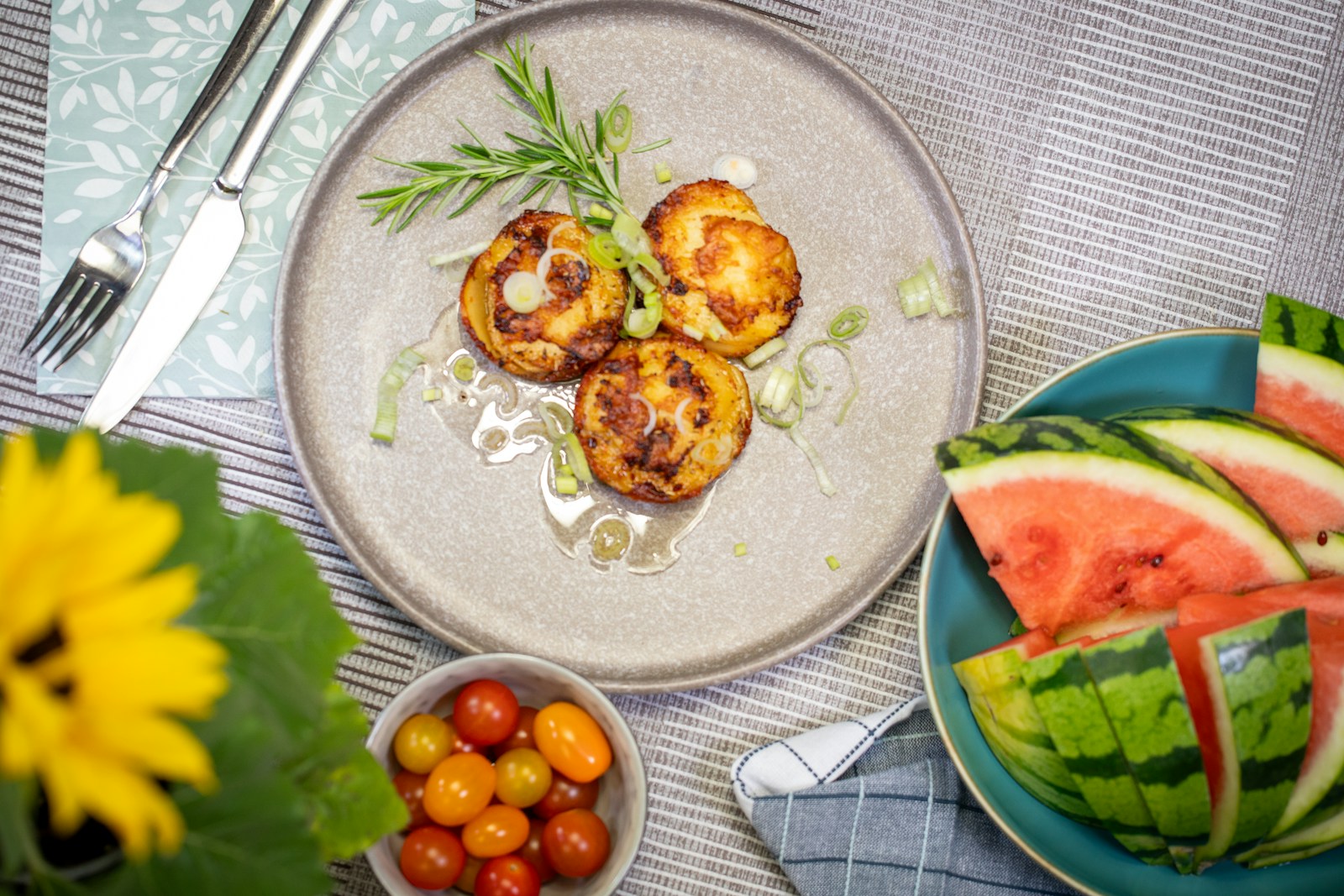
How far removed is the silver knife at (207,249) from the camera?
6.56 feet

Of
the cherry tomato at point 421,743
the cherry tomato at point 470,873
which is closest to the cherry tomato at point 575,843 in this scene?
the cherry tomato at point 470,873

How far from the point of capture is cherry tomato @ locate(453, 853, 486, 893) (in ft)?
5.83

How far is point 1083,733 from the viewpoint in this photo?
1.56 meters

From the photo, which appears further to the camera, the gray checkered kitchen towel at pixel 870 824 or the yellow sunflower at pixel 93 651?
the gray checkered kitchen towel at pixel 870 824

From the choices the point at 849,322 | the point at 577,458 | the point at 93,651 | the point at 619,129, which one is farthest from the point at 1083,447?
the point at 93,651

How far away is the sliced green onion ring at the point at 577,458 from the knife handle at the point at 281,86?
2.81 ft

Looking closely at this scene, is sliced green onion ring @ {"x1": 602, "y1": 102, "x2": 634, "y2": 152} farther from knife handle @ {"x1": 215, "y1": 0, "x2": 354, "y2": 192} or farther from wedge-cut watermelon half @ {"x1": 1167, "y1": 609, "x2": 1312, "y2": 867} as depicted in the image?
wedge-cut watermelon half @ {"x1": 1167, "y1": 609, "x2": 1312, "y2": 867}

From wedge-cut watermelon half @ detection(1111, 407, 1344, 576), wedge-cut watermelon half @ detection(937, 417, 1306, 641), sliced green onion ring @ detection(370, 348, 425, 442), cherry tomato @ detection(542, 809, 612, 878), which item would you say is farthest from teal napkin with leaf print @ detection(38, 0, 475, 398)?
wedge-cut watermelon half @ detection(1111, 407, 1344, 576)

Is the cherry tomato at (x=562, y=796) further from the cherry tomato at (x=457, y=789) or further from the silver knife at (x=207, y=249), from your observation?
the silver knife at (x=207, y=249)

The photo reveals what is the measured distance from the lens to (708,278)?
6.42 feet

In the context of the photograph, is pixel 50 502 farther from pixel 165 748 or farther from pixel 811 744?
pixel 811 744

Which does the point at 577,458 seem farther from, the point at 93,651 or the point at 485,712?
the point at 93,651

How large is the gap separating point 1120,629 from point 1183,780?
29 cm

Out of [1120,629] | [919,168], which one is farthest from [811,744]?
[919,168]
